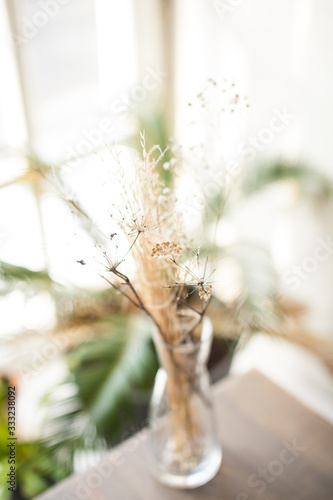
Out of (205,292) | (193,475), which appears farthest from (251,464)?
(205,292)

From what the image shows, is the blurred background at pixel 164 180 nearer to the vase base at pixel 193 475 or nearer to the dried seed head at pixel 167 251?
the vase base at pixel 193 475

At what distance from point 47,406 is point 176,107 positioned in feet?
6.39

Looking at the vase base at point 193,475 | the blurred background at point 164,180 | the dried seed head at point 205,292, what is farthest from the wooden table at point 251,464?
the dried seed head at point 205,292

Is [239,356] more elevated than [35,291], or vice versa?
[35,291]

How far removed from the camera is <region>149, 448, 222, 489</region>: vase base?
1077 mm

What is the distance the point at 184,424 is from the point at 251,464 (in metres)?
0.21

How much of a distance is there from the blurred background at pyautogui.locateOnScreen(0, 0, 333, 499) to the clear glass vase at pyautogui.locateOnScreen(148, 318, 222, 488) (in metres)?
0.44

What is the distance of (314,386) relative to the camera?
2.12 metres

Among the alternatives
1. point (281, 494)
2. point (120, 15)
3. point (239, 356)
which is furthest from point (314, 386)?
point (120, 15)

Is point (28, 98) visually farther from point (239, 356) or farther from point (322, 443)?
point (322, 443)

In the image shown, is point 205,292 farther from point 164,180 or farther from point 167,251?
point 164,180

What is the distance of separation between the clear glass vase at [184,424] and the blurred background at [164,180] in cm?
44

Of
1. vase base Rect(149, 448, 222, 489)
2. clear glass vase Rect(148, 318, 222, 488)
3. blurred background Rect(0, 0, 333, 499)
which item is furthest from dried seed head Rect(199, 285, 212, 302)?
blurred background Rect(0, 0, 333, 499)

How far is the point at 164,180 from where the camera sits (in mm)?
1501
